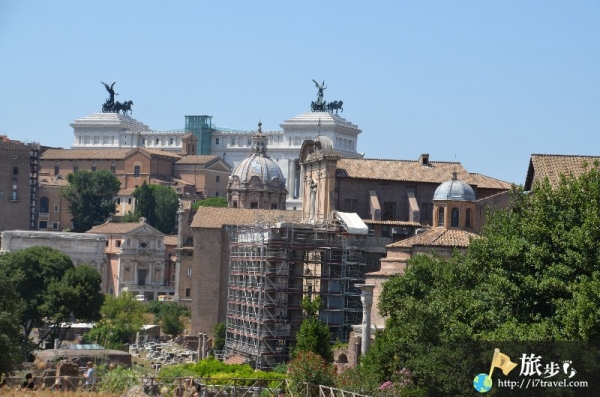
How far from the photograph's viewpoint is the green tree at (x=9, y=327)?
39206 millimetres

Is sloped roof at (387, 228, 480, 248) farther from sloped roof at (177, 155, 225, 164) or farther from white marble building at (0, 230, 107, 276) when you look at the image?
sloped roof at (177, 155, 225, 164)

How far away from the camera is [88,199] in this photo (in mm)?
131750

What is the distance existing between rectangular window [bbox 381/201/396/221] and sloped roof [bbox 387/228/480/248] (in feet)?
28.6

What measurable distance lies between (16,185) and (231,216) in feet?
174

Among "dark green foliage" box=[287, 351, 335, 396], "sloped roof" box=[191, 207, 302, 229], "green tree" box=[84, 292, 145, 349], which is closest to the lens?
"dark green foliage" box=[287, 351, 335, 396]

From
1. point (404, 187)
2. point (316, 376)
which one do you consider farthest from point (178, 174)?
point (316, 376)

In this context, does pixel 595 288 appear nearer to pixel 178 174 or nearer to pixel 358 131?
pixel 178 174

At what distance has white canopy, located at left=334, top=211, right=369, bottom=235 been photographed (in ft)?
210

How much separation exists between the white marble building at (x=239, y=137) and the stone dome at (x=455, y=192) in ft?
259

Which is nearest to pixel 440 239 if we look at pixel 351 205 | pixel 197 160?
pixel 351 205

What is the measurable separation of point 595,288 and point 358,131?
126004 millimetres

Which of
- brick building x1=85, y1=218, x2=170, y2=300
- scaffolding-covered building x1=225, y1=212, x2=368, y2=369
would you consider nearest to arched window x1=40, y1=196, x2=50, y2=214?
brick building x1=85, y1=218, x2=170, y2=300

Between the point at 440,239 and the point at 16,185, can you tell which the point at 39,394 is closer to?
the point at 440,239

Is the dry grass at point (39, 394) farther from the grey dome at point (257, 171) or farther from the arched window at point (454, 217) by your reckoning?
the grey dome at point (257, 171)
